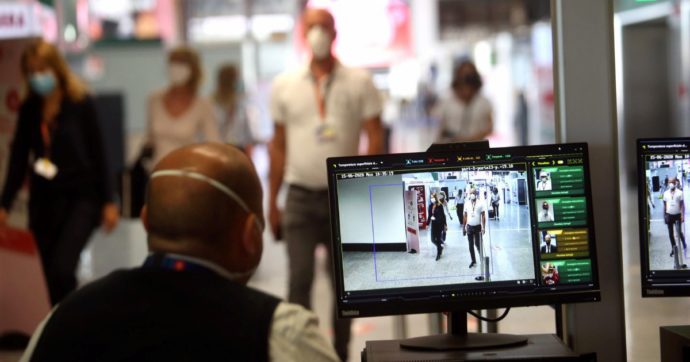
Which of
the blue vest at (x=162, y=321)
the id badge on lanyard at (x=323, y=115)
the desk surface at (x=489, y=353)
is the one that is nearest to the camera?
the blue vest at (x=162, y=321)

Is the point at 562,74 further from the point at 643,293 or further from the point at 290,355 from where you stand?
the point at 290,355

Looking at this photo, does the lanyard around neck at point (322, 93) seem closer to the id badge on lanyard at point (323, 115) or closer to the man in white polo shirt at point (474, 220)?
the id badge on lanyard at point (323, 115)

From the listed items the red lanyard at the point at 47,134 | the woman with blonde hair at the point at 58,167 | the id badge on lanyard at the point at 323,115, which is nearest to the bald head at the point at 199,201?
the id badge on lanyard at the point at 323,115

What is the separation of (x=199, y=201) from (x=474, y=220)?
101 cm

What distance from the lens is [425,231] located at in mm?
2799

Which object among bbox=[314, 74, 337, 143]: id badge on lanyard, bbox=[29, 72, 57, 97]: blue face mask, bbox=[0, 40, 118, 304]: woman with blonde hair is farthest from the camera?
bbox=[29, 72, 57, 97]: blue face mask

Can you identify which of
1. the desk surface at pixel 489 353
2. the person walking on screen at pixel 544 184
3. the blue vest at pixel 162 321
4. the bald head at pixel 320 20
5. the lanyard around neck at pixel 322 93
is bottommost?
the desk surface at pixel 489 353

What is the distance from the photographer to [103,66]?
54.9ft

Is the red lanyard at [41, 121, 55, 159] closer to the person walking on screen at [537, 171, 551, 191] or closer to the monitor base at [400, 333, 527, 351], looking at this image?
the monitor base at [400, 333, 527, 351]

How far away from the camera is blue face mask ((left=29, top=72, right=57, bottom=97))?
19.0 feet

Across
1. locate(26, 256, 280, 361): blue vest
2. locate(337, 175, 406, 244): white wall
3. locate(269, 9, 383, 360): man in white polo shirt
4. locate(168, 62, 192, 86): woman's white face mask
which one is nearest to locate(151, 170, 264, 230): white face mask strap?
locate(26, 256, 280, 361): blue vest

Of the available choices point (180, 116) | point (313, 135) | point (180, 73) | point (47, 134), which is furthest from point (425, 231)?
point (180, 73)

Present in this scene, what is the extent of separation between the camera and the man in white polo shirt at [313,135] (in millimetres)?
4836

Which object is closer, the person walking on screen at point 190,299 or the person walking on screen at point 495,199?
the person walking on screen at point 190,299
